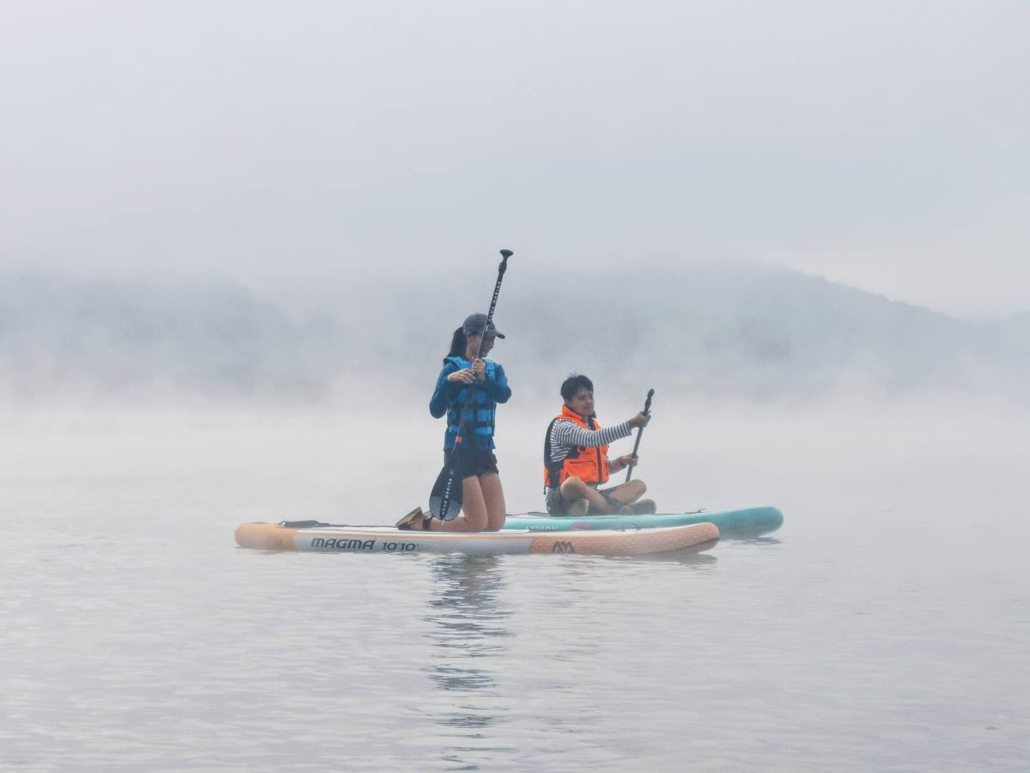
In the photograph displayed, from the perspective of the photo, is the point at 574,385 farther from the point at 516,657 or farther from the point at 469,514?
the point at 516,657

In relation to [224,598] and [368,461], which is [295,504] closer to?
[224,598]

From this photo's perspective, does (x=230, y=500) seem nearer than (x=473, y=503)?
No

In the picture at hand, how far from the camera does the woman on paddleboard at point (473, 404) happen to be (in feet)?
53.7

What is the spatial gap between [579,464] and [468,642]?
7.72 metres

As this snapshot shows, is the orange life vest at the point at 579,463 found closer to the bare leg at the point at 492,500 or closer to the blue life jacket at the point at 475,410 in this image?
the bare leg at the point at 492,500

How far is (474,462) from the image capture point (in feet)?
55.1

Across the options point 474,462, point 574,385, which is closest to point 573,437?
point 574,385

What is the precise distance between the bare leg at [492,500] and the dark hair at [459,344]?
134 cm

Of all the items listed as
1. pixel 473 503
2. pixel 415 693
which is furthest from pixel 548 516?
pixel 415 693

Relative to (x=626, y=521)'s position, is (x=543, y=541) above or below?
below

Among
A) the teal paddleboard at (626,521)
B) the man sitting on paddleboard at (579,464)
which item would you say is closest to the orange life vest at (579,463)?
the man sitting on paddleboard at (579,464)

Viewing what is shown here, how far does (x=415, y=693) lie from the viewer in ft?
30.9

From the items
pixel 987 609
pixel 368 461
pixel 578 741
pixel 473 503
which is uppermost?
pixel 368 461

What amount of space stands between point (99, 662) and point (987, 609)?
24.4 ft
